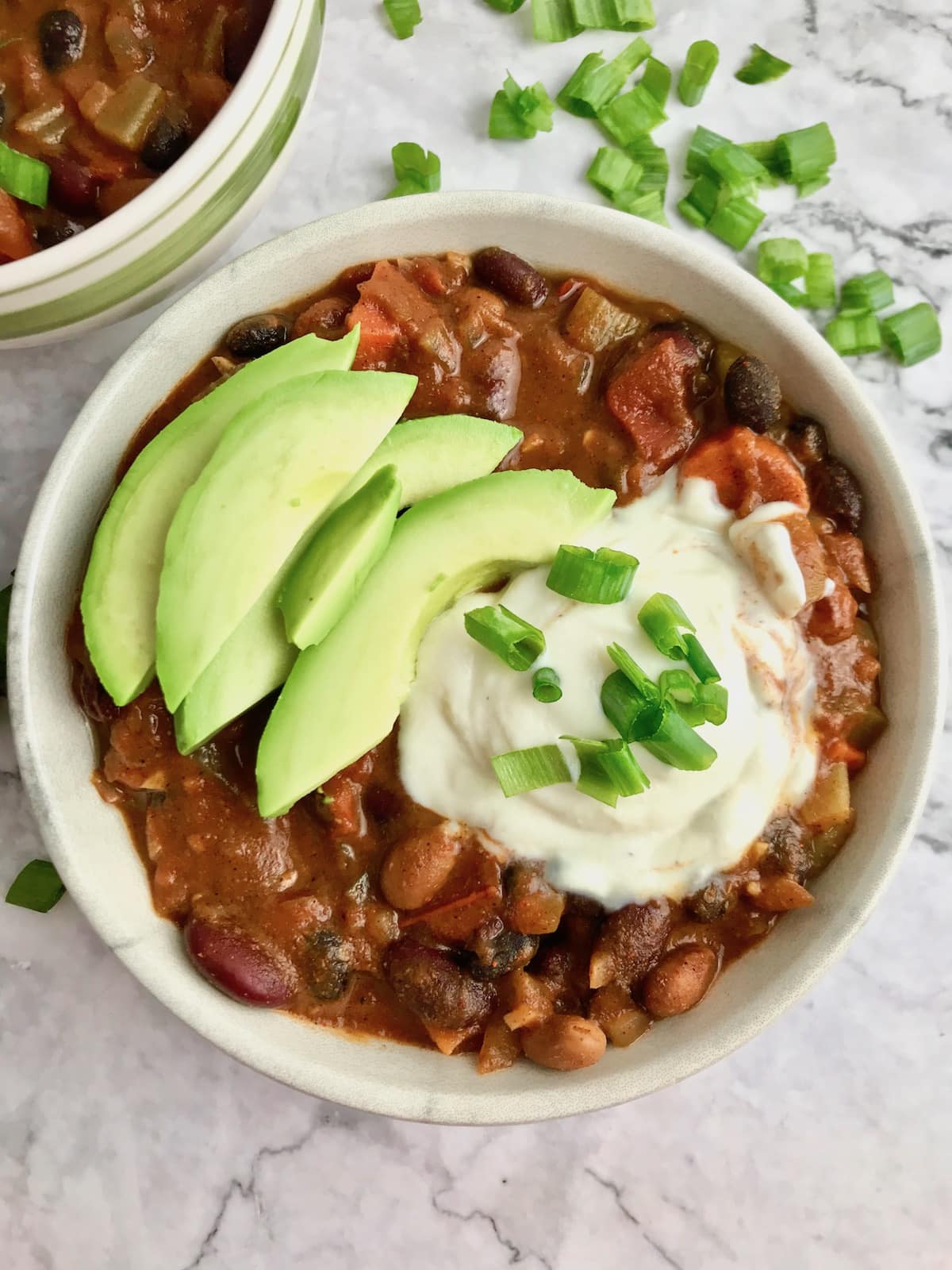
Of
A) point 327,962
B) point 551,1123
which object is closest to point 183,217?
point 327,962

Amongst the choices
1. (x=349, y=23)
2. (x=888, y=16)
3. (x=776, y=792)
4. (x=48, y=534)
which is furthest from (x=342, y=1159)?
(x=888, y=16)

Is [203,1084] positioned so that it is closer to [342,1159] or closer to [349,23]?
[342,1159]

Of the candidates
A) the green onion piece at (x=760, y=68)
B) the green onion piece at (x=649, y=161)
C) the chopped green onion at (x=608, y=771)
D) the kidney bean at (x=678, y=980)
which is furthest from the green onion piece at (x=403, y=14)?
the kidney bean at (x=678, y=980)

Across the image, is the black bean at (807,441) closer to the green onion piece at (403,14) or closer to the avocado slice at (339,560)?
the avocado slice at (339,560)

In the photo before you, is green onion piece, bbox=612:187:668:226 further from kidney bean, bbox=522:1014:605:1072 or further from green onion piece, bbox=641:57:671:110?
kidney bean, bbox=522:1014:605:1072

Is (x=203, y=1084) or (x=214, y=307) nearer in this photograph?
(x=214, y=307)

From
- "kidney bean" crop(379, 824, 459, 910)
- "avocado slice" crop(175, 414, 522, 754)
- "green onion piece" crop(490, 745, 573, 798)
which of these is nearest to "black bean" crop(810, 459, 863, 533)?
"avocado slice" crop(175, 414, 522, 754)

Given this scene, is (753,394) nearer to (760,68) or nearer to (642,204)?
(642,204)
